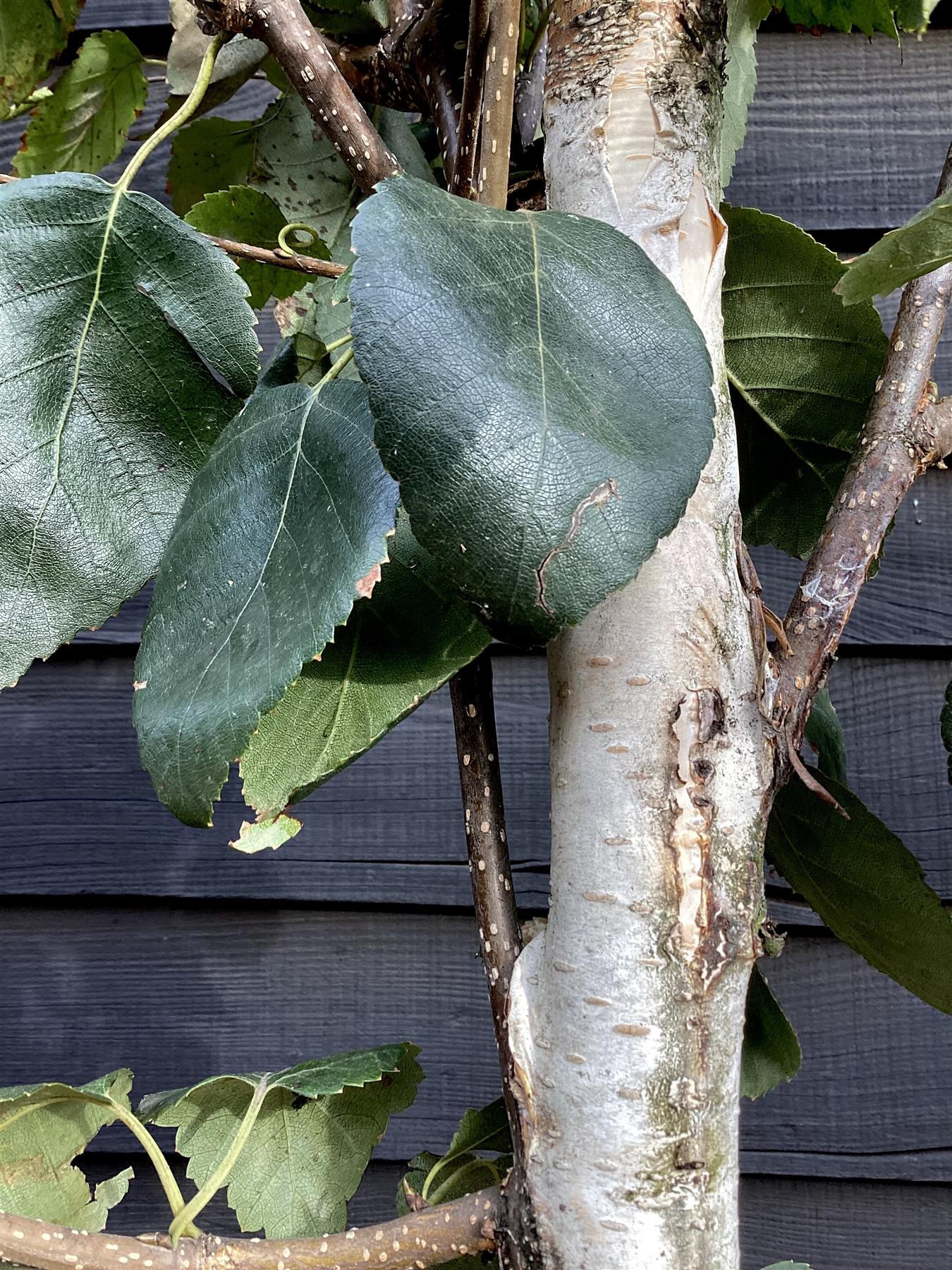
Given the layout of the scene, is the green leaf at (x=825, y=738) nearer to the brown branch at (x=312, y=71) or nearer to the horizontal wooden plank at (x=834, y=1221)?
the brown branch at (x=312, y=71)

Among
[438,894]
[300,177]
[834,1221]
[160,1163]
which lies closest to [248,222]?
[300,177]

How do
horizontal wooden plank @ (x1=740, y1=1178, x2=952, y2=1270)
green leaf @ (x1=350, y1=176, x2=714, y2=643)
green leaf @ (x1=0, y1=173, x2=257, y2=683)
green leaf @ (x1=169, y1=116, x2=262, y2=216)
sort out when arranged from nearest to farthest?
green leaf @ (x1=350, y1=176, x2=714, y2=643) → green leaf @ (x1=0, y1=173, x2=257, y2=683) → green leaf @ (x1=169, y1=116, x2=262, y2=216) → horizontal wooden plank @ (x1=740, y1=1178, x2=952, y2=1270)

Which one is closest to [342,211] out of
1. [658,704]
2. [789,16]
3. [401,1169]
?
[789,16]

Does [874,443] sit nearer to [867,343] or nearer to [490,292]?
[867,343]

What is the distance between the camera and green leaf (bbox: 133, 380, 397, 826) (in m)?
0.27

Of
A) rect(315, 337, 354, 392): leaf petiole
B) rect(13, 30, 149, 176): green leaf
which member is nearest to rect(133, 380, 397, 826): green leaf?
rect(315, 337, 354, 392): leaf petiole

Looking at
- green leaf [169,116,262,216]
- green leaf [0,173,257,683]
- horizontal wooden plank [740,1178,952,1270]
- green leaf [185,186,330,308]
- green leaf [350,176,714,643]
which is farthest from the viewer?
horizontal wooden plank [740,1178,952,1270]

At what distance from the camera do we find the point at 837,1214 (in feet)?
2.68

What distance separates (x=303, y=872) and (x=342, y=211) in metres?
0.53

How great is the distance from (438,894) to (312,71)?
2.09ft

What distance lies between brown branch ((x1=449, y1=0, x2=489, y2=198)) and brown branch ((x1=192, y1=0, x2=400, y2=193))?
25mm

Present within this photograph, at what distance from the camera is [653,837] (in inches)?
11.8

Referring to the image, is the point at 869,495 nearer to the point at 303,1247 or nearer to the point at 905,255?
the point at 905,255

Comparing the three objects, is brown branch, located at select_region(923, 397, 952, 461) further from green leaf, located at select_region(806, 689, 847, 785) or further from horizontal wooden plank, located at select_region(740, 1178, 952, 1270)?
horizontal wooden plank, located at select_region(740, 1178, 952, 1270)
